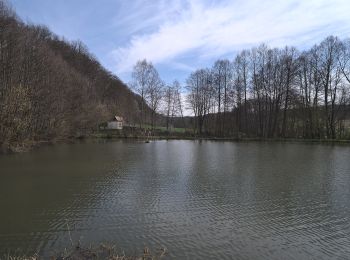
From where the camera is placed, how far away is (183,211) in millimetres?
11242

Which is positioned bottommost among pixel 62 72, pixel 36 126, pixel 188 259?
pixel 188 259

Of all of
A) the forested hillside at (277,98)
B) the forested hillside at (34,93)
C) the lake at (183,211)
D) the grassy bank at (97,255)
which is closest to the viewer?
the grassy bank at (97,255)

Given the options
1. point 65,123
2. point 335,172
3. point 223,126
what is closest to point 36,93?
point 65,123

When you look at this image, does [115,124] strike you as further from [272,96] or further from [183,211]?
[183,211]

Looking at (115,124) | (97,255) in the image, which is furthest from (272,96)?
(97,255)

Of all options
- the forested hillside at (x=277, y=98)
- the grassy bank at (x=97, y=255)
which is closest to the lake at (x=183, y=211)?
the grassy bank at (x=97, y=255)

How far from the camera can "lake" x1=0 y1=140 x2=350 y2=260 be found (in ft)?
26.8

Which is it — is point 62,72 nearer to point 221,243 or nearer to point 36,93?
point 36,93

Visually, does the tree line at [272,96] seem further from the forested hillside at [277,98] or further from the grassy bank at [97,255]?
the grassy bank at [97,255]

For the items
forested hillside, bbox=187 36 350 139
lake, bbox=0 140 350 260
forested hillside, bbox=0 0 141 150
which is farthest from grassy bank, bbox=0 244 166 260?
forested hillside, bbox=187 36 350 139

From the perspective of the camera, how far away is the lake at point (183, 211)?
816cm

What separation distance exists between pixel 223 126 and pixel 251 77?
10454 millimetres

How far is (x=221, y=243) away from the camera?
8.29 meters

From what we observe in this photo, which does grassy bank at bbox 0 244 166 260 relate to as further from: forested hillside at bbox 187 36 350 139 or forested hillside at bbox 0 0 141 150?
forested hillside at bbox 187 36 350 139
